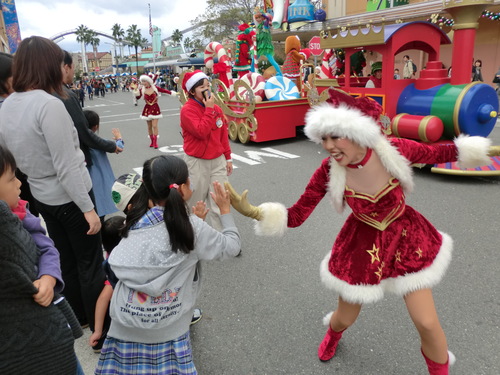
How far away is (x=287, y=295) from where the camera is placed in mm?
3070

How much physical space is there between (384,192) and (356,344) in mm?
1105

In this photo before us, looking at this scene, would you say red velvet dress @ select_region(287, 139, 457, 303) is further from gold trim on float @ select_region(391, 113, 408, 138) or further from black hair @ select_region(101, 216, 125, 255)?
gold trim on float @ select_region(391, 113, 408, 138)

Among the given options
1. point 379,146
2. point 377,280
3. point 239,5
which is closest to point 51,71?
point 379,146

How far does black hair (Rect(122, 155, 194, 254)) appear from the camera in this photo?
1678mm

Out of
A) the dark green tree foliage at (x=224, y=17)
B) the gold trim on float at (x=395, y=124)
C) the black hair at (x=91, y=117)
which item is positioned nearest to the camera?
the black hair at (x=91, y=117)

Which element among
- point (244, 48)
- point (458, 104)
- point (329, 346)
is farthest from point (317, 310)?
point (244, 48)

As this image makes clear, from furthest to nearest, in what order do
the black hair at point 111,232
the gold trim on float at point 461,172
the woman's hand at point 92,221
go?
the gold trim on float at point 461,172
the black hair at point 111,232
the woman's hand at point 92,221

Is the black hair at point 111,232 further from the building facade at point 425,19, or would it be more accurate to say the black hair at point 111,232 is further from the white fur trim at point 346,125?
the building facade at point 425,19

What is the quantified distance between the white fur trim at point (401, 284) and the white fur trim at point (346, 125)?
0.68m

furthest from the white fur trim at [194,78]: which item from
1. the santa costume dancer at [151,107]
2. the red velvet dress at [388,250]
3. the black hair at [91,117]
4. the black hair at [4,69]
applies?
the santa costume dancer at [151,107]

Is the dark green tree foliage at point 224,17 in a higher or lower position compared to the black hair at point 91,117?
higher

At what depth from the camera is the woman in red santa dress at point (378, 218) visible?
6.27 ft

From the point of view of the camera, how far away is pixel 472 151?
2131 mm

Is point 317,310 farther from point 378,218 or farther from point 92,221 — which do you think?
point 92,221
